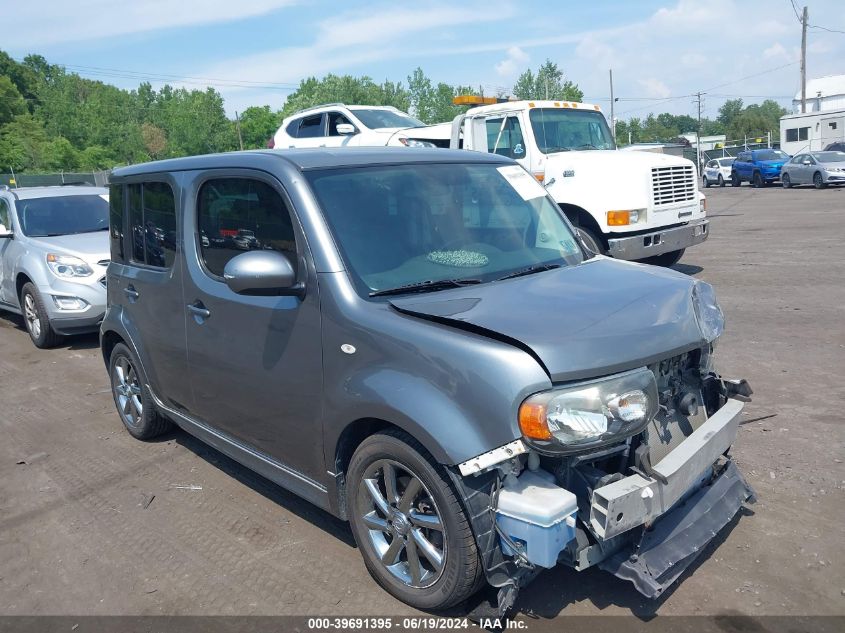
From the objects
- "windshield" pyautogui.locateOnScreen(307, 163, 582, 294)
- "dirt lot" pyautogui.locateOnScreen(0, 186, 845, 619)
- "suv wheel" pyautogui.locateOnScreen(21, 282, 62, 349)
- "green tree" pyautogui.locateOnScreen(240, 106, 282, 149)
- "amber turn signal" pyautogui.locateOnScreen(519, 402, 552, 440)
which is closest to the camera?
"amber turn signal" pyautogui.locateOnScreen(519, 402, 552, 440)

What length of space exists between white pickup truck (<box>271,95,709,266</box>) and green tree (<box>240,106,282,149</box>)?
72225mm

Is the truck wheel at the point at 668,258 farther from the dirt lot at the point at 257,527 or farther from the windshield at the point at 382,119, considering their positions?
the windshield at the point at 382,119

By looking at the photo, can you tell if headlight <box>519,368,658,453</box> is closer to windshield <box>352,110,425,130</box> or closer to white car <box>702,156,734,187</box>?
windshield <box>352,110,425,130</box>

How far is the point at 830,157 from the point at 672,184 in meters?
22.2

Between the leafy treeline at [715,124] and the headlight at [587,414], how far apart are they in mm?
95560

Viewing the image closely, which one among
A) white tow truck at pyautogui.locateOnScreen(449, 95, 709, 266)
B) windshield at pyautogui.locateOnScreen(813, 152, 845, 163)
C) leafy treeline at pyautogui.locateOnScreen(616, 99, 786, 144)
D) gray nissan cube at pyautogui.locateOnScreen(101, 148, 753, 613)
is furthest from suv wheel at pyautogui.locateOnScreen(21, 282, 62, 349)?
leafy treeline at pyautogui.locateOnScreen(616, 99, 786, 144)

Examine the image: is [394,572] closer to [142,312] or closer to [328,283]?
[328,283]

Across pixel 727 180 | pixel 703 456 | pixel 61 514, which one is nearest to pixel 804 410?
pixel 703 456

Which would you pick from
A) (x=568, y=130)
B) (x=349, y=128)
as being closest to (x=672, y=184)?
(x=568, y=130)

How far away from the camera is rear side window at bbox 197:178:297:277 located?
365 cm

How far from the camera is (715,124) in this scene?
13562 centimetres

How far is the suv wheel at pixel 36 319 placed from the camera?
8602mm

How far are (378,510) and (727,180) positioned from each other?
122ft

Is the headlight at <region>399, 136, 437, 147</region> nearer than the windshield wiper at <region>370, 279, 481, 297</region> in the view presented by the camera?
No
